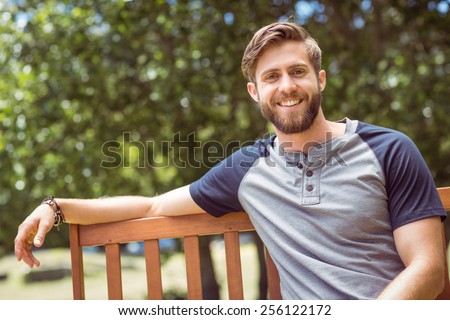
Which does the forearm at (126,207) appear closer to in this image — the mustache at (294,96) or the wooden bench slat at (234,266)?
the wooden bench slat at (234,266)

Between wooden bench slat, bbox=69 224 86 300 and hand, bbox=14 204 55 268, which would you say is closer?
hand, bbox=14 204 55 268

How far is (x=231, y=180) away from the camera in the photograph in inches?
99.5

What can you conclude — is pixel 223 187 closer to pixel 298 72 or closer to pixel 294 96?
pixel 294 96

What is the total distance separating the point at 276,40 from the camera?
8.15ft

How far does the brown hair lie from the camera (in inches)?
97.4

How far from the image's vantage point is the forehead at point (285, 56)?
248cm

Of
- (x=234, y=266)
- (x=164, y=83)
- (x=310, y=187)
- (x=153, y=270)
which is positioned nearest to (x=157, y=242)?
(x=153, y=270)

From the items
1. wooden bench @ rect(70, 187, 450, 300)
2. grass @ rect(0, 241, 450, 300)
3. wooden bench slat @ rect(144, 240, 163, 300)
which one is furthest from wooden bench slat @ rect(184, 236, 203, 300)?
grass @ rect(0, 241, 450, 300)

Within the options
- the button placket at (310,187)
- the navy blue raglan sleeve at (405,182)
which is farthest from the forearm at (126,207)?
the navy blue raglan sleeve at (405,182)

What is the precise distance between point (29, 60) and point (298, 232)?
4.49m

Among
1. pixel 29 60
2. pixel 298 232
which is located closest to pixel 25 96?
pixel 29 60

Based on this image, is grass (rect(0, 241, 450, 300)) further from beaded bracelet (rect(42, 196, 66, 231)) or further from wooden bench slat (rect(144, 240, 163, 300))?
beaded bracelet (rect(42, 196, 66, 231))

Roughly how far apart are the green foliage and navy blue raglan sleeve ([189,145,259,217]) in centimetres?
285

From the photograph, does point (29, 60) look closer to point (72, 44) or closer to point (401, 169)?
point (72, 44)
